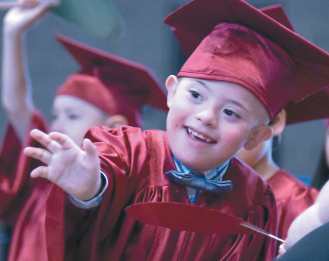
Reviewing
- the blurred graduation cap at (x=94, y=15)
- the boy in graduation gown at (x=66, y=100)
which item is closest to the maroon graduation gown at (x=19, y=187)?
the boy in graduation gown at (x=66, y=100)

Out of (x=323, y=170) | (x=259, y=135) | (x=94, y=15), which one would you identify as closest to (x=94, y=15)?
(x=94, y=15)

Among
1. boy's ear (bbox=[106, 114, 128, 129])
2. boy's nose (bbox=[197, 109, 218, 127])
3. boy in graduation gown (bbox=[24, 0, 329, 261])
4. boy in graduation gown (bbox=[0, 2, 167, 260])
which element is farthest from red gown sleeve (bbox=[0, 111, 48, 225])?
boy's nose (bbox=[197, 109, 218, 127])

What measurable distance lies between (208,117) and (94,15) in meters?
0.73

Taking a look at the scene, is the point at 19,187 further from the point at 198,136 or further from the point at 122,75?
the point at 198,136

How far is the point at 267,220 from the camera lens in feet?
3.03

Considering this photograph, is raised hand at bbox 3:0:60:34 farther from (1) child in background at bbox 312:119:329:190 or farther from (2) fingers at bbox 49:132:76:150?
(1) child in background at bbox 312:119:329:190

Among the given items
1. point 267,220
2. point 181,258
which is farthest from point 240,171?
point 181,258

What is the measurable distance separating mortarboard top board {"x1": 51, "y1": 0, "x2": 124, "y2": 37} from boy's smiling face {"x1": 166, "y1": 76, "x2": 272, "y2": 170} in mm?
622

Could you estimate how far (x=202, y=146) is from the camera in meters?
0.82

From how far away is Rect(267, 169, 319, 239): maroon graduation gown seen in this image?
1194mm

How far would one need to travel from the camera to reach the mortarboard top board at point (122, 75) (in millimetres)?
1396

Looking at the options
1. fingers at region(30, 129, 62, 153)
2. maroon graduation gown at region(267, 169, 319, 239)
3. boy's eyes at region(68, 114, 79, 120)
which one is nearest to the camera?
fingers at region(30, 129, 62, 153)

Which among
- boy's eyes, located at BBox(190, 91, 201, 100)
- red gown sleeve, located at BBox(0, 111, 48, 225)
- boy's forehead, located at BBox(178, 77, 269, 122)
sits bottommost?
red gown sleeve, located at BBox(0, 111, 48, 225)

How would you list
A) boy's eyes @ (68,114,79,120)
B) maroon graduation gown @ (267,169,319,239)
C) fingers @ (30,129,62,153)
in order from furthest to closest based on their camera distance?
boy's eyes @ (68,114,79,120) → maroon graduation gown @ (267,169,319,239) → fingers @ (30,129,62,153)
